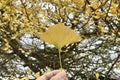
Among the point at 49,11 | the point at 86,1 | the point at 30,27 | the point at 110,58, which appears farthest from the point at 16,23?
the point at 110,58

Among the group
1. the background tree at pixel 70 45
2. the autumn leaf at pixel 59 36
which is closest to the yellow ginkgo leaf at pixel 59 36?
the autumn leaf at pixel 59 36

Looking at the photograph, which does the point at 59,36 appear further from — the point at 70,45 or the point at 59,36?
the point at 70,45

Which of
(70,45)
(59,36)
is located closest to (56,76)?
(59,36)

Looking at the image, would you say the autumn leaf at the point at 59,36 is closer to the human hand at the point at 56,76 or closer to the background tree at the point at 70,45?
the human hand at the point at 56,76

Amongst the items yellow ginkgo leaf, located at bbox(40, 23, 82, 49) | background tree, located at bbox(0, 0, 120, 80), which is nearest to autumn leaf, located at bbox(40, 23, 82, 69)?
yellow ginkgo leaf, located at bbox(40, 23, 82, 49)

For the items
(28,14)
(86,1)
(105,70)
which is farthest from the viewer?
(105,70)

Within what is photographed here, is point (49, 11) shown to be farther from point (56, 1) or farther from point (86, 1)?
point (86, 1)
